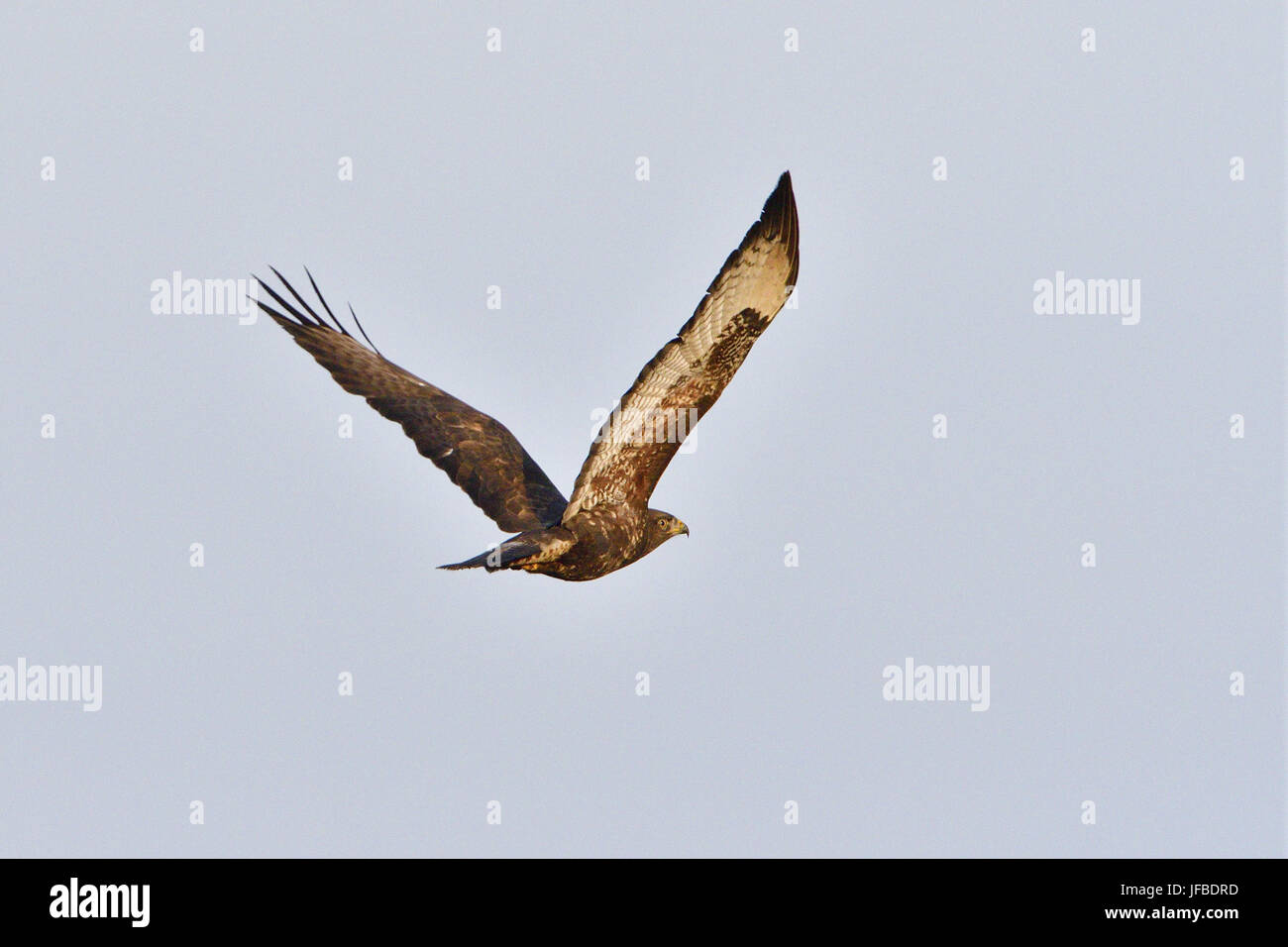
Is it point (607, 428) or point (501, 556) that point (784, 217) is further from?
point (501, 556)

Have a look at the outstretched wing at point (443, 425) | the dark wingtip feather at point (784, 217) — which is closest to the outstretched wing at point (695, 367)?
the dark wingtip feather at point (784, 217)

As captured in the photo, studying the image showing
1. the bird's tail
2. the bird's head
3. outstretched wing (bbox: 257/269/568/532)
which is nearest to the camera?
the bird's tail

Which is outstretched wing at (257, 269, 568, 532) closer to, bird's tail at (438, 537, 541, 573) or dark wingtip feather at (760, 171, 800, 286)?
bird's tail at (438, 537, 541, 573)

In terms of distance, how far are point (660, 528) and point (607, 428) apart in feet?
3.92

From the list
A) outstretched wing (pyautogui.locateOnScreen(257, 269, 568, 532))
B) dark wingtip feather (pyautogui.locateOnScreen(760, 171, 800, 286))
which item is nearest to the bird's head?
outstretched wing (pyautogui.locateOnScreen(257, 269, 568, 532))

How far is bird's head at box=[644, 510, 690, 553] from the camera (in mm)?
16219

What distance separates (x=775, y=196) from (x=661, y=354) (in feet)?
4.97

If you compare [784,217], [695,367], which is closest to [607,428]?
[695,367]

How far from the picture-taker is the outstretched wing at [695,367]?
1495cm

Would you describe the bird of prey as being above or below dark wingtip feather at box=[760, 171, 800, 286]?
below

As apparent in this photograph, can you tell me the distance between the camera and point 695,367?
15242 mm

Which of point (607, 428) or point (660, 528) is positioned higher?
point (607, 428)
